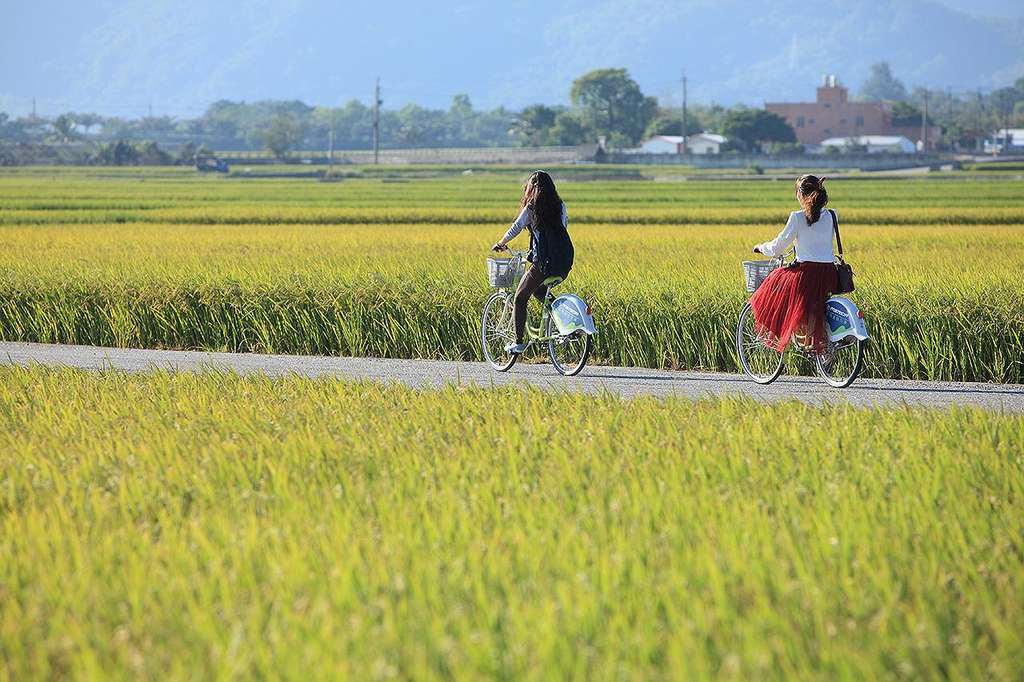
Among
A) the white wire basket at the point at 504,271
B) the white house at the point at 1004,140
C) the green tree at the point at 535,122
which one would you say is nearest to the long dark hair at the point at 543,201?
the white wire basket at the point at 504,271

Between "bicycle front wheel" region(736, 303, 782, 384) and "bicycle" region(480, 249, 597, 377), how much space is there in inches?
46.4

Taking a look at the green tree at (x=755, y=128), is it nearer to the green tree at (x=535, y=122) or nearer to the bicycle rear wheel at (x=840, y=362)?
the green tree at (x=535, y=122)

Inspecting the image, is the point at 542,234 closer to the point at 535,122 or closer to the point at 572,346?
the point at 572,346

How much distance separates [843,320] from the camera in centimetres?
1116

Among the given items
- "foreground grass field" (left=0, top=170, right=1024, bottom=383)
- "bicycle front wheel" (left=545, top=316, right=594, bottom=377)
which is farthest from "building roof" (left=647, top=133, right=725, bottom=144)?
"bicycle front wheel" (left=545, top=316, right=594, bottom=377)

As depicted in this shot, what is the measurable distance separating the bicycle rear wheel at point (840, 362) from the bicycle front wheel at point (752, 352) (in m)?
0.43

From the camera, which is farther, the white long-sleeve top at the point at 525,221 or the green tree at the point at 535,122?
the green tree at the point at 535,122

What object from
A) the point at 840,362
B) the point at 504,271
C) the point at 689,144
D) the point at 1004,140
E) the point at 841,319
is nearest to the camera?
the point at 841,319

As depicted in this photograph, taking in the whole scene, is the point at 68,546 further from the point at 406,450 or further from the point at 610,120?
the point at 610,120

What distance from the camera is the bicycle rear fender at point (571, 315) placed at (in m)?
11.9

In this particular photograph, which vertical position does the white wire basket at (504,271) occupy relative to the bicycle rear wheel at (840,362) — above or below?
above

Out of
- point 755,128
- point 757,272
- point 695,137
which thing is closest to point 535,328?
point 757,272

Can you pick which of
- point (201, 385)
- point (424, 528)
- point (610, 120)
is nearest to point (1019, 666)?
point (424, 528)

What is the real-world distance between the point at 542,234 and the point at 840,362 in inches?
105
